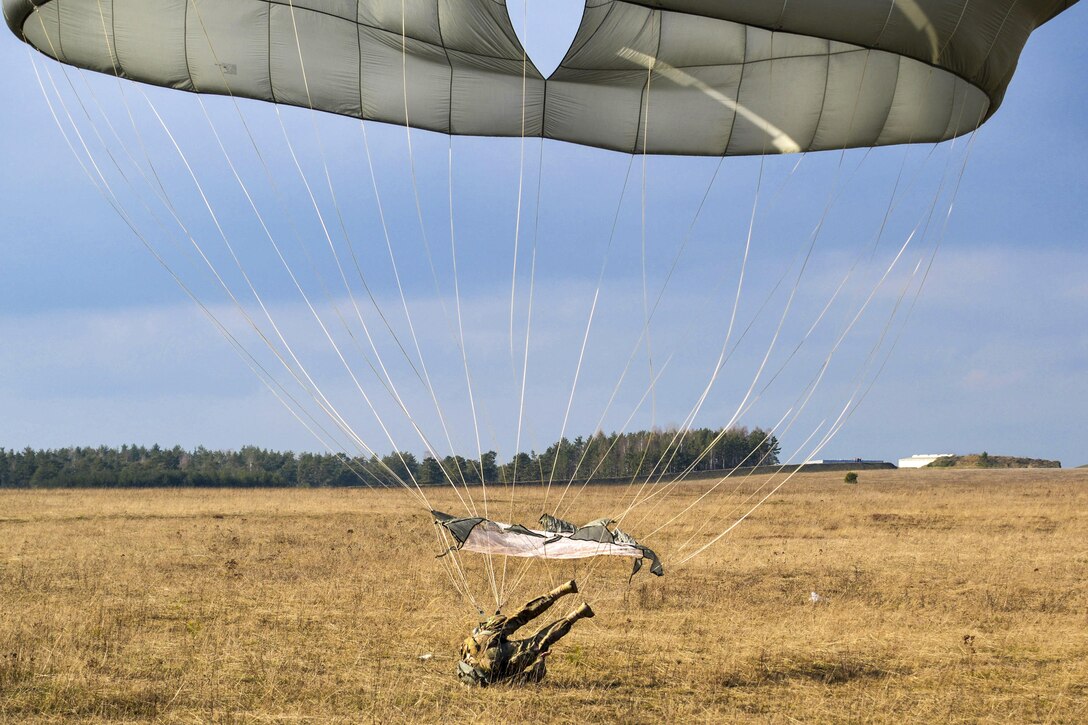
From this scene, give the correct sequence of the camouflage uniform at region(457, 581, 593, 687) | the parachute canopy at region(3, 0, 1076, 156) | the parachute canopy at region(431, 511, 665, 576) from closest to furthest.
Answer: the parachute canopy at region(431, 511, 665, 576), the camouflage uniform at region(457, 581, 593, 687), the parachute canopy at region(3, 0, 1076, 156)

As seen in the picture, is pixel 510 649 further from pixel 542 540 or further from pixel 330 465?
pixel 330 465

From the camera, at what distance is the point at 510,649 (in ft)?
29.7

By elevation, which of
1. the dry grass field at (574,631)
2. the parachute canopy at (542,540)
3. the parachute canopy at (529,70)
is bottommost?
the dry grass field at (574,631)

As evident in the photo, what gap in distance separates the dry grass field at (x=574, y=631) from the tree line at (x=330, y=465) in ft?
42.2

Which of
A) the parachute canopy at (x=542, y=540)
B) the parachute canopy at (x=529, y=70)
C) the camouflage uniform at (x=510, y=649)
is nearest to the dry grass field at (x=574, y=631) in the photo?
the camouflage uniform at (x=510, y=649)

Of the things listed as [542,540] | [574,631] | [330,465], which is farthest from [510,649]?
[330,465]

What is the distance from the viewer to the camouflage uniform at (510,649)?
8.96m

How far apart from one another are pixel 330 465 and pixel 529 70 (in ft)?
Result: 353

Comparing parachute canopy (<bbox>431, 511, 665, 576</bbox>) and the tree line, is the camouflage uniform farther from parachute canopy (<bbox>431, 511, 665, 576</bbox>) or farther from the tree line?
the tree line

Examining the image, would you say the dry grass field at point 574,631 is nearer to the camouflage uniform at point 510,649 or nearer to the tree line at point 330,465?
the camouflage uniform at point 510,649

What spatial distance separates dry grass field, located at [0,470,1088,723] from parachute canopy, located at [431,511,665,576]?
128 cm

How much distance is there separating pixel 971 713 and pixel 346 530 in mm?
17128

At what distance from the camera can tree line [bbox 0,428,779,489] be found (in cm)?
6216

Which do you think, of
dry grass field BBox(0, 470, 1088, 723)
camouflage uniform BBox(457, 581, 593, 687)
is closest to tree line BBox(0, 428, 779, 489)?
dry grass field BBox(0, 470, 1088, 723)
